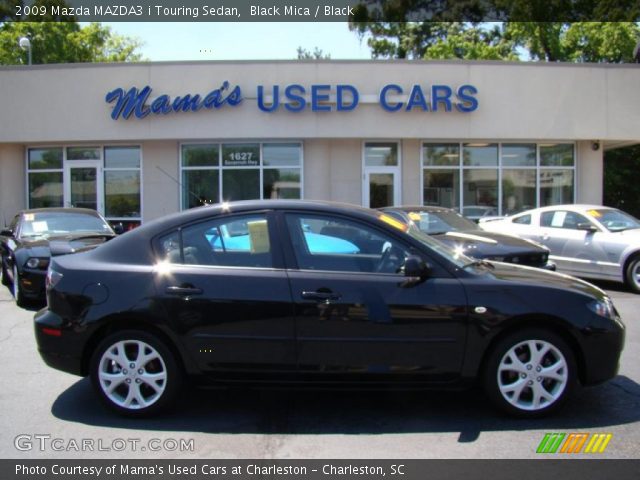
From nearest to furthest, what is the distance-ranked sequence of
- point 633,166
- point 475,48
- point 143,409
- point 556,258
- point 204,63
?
point 143,409 < point 556,258 < point 204,63 < point 633,166 < point 475,48

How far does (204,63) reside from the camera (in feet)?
51.0

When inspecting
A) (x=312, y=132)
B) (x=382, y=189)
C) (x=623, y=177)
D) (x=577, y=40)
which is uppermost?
(x=577, y=40)

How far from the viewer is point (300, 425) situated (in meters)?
4.24

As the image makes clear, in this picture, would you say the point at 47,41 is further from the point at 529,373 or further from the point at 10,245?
the point at 529,373

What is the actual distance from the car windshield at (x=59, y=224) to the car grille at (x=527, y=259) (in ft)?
19.9

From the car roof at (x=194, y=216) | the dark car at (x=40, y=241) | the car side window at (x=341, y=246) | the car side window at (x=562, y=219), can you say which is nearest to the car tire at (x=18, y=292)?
the dark car at (x=40, y=241)

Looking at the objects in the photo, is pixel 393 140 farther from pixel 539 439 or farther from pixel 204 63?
pixel 539 439

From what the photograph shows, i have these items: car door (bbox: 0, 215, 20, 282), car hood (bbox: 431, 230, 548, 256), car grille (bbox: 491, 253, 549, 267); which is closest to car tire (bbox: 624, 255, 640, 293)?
car hood (bbox: 431, 230, 548, 256)

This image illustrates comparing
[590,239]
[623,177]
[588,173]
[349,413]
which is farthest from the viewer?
[623,177]

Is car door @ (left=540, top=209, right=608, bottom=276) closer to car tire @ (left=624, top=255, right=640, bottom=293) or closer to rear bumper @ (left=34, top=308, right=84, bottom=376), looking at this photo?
car tire @ (left=624, top=255, right=640, bottom=293)

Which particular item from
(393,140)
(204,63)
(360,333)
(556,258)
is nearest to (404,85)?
(393,140)

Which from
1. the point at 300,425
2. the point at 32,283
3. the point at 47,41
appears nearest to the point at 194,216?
the point at 300,425

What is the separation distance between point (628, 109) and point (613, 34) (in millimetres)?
9971

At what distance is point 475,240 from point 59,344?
6.06m
